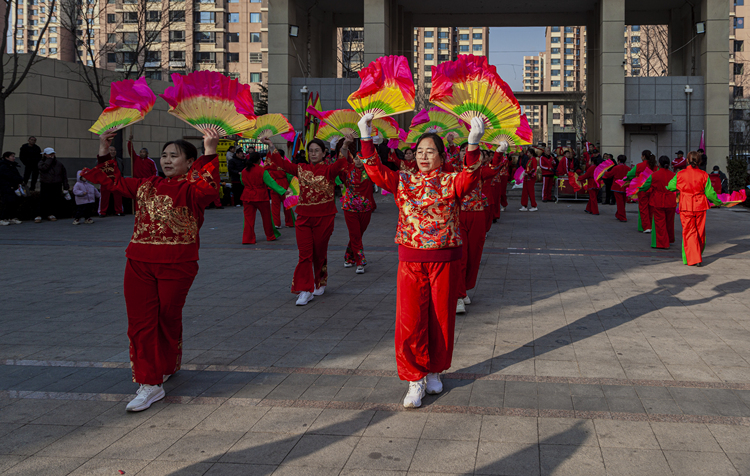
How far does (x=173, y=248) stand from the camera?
14.4 ft

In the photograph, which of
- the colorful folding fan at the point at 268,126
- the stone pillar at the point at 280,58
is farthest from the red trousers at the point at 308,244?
the stone pillar at the point at 280,58

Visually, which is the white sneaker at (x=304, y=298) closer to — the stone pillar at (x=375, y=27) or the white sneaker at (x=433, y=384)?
the white sneaker at (x=433, y=384)

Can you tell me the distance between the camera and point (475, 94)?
4.42 m

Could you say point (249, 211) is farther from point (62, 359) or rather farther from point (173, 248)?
point (173, 248)

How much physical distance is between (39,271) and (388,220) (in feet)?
31.2

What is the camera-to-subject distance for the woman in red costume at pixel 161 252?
4328 millimetres

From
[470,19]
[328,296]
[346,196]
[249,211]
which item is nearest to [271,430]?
[328,296]

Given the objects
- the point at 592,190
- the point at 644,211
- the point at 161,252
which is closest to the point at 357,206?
the point at 161,252

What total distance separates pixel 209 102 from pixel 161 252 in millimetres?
1084

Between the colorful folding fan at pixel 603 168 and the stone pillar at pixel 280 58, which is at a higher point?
the stone pillar at pixel 280 58

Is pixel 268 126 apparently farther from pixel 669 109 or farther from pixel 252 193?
pixel 669 109

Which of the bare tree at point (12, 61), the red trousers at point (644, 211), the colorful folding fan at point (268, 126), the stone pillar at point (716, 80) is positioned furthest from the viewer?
the stone pillar at point (716, 80)

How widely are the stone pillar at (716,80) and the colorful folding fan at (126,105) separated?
2363cm

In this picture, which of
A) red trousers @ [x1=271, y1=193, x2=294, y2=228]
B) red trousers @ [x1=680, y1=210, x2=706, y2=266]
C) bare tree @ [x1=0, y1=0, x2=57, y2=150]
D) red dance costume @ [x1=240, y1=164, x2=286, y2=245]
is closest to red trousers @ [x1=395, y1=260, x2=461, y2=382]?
red trousers @ [x1=680, y1=210, x2=706, y2=266]
